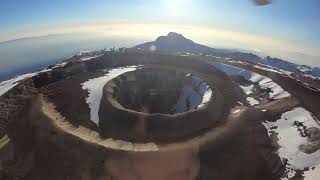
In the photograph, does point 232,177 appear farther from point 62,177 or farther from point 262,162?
point 62,177

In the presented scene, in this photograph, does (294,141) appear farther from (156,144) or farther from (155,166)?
(155,166)

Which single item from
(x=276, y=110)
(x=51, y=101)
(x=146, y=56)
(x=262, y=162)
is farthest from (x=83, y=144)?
(x=146, y=56)

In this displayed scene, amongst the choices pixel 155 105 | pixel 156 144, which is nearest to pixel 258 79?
pixel 155 105

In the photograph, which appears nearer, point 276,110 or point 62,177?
point 62,177

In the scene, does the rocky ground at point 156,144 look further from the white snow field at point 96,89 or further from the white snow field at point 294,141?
the white snow field at point 96,89

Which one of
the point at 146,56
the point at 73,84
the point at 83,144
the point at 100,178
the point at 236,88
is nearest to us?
the point at 100,178

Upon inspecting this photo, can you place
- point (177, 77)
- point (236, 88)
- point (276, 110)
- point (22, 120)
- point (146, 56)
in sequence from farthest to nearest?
point (146, 56) < point (177, 77) < point (236, 88) < point (276, 110) < point (22, 120)
